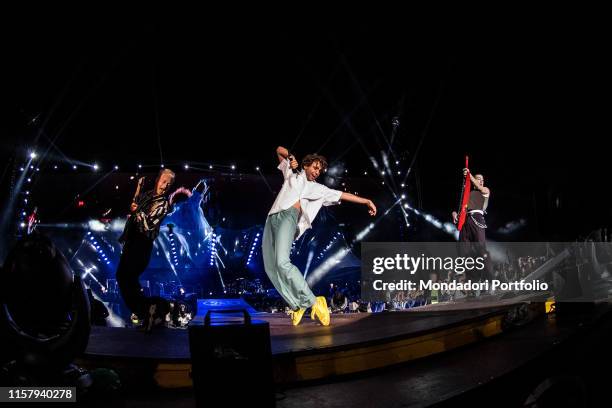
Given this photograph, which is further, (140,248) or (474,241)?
(474,241)

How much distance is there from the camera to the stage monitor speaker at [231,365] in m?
2.15

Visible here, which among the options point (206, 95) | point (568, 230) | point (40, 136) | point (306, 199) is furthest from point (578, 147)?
point (40, 136)

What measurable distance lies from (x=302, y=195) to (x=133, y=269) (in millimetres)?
1904

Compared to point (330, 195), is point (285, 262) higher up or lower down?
lower down

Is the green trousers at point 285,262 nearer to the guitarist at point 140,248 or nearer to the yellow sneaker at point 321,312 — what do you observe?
the yellow sneaker at point 321,312

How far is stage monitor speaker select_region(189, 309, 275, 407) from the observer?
2.15 metres

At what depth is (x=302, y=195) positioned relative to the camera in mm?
4531

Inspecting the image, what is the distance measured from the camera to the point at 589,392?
4.61 ft

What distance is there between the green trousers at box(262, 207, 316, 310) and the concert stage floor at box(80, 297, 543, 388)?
0.94 feet

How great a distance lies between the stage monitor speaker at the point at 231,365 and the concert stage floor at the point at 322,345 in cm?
42
